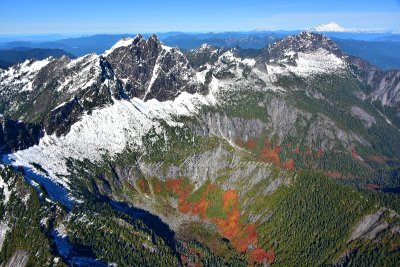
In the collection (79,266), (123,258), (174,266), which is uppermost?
(79,266)

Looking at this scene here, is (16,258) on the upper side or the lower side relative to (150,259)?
upper

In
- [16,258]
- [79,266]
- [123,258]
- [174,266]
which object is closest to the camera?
[79,266]

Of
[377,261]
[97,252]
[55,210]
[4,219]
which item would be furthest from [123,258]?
[377,261]

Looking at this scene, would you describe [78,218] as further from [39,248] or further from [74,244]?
[39,248]

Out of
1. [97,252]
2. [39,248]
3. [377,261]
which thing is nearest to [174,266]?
[97,252]

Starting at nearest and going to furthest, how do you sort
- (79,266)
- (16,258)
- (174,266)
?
(79,266) → (16,258) → (174,266)

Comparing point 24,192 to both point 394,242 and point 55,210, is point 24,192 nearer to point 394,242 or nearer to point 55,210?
point 55,210

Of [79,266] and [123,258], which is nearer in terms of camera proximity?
[79,266]

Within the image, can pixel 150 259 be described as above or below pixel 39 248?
below

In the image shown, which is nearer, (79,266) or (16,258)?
(79,266)
